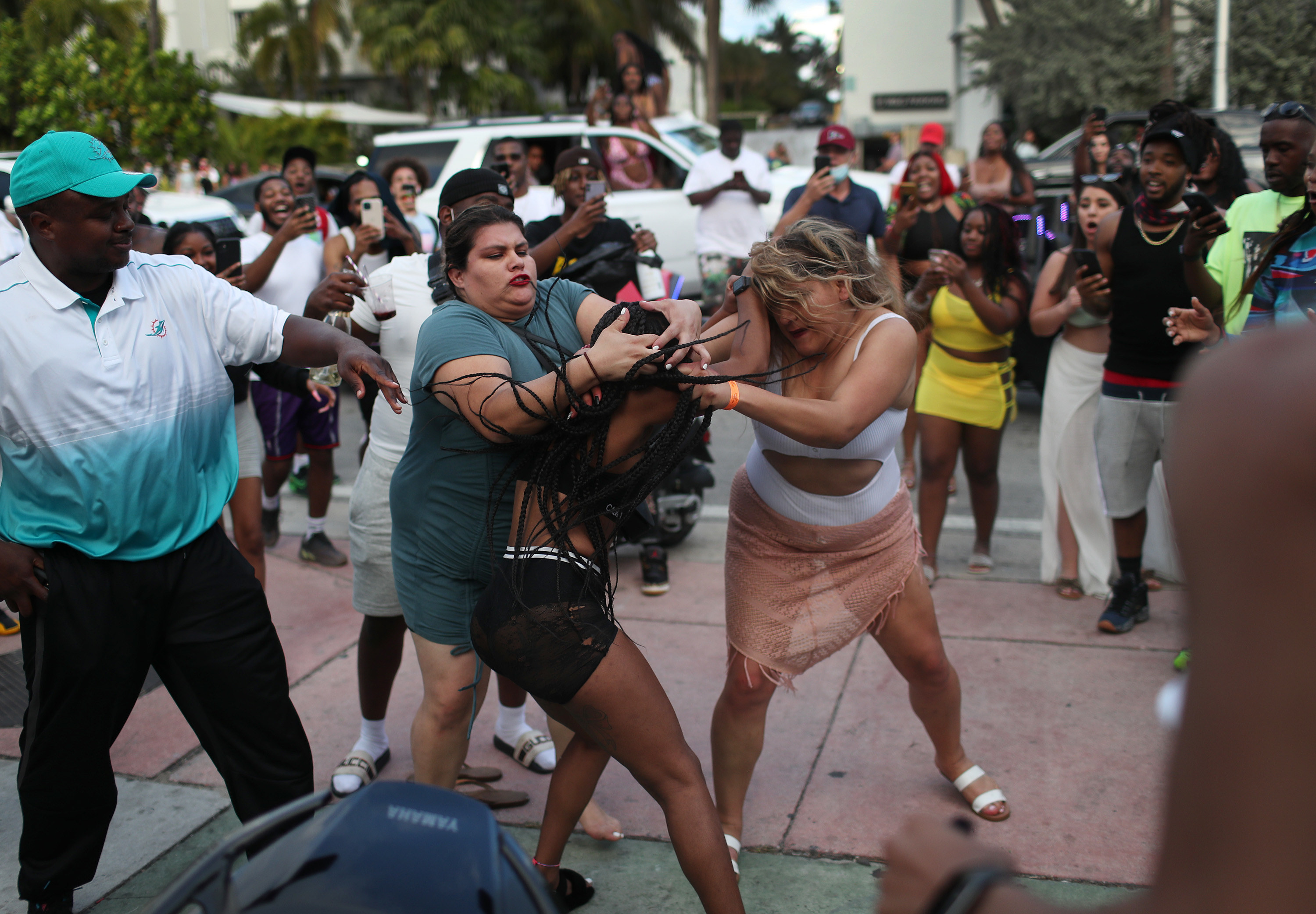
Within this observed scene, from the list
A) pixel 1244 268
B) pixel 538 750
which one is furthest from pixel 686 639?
pixel 1244 268

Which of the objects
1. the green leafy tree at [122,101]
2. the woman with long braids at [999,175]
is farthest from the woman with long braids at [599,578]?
the green leafy tree at [122,101]

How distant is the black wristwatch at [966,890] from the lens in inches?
42.4

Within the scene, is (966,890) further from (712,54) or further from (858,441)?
(712,54)

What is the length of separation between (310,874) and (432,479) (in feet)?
4.75

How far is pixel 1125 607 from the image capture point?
15.4ft

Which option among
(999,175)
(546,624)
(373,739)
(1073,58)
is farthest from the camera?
(1073,58)

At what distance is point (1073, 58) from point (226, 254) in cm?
2395

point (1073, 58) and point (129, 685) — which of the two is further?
point (1073, 58)

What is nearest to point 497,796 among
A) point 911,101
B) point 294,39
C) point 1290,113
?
point 1290,113

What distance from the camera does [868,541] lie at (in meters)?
3.13

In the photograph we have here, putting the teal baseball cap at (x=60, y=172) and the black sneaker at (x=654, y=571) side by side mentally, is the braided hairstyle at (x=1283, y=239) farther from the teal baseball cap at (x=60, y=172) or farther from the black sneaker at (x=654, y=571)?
the teal baseball cap at (x=60, y=172)

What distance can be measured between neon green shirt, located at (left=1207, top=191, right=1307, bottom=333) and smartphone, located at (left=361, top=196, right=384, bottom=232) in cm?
366

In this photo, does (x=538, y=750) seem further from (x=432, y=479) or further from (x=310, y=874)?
(x=310, y=874)

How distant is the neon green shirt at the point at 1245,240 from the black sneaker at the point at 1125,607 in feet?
4.00
